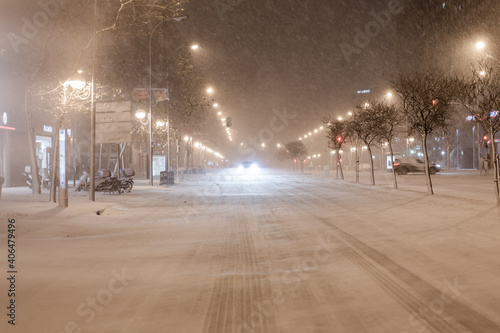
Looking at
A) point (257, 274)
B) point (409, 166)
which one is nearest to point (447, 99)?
point (257, 274)

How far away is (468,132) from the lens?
87375mm

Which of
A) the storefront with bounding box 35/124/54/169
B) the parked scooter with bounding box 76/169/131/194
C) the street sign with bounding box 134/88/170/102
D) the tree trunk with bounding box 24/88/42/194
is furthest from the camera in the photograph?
the storefront with bounding box 35/124/54/169

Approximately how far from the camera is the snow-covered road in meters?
5.39

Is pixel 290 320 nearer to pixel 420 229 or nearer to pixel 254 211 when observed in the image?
pixel 420 229

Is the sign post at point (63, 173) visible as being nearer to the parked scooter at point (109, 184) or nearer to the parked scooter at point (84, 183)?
the parked scooter at point (109, 184)

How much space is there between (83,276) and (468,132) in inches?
3525

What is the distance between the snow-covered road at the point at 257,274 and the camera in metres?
5.39

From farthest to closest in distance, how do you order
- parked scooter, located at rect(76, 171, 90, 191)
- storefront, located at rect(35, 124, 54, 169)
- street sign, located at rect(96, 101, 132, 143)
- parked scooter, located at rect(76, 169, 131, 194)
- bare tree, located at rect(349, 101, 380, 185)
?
storefront, located at rect(35, 124, 54, 169) → bare tree, located at rect(349, 101, 380, 185) → parked scooter, located at rect(76, 171, 90, 191) → parked scooter, located at rect(76, 169, 131, 194) → street sign, located at rect(96, 101, 132, 143)

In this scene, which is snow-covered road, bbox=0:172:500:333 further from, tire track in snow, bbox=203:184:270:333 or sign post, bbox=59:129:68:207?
sign post, bbox=59:129:68:207

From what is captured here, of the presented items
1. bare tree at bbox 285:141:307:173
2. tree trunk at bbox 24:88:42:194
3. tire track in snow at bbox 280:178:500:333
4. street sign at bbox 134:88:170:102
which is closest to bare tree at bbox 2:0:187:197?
tree trunk at bbox 24:88:42:194

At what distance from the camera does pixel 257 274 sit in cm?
780

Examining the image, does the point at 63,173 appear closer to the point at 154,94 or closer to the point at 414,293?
the point at 414,293

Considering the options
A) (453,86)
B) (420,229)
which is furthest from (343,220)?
(453,86)

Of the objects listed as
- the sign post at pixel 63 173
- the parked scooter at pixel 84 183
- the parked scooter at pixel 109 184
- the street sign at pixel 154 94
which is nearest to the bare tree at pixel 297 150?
the street sign at pixel 154 94
